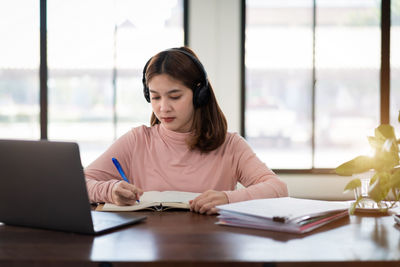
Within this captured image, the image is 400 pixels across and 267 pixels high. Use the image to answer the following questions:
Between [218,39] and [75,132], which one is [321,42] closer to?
[218,39]

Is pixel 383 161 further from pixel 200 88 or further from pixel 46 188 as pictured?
pixel 200 88

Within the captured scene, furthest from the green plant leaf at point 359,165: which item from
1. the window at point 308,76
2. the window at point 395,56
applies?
the window at point 395,56

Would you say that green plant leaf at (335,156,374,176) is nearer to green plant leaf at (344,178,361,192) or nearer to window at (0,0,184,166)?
green plant leaf at (344,178,361,192)

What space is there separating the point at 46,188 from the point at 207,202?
44 centimetres

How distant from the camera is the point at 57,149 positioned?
0.95 metres

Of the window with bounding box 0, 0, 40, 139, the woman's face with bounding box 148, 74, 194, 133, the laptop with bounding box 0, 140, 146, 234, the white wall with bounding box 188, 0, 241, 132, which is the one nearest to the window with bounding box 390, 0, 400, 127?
the white wall with bounding box 188, 0, 241, 132

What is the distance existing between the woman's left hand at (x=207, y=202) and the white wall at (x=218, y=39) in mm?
3589

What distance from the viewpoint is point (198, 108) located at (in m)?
1.77

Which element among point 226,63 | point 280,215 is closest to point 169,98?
point 280,215

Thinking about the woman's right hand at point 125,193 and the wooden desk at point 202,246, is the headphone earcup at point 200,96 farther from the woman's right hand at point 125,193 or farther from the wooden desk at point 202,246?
the wooden desk at point 202,246

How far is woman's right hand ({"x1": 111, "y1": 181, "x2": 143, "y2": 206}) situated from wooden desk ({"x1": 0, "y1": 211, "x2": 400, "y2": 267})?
20 centimetres

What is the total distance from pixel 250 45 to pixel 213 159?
3513 millimetres

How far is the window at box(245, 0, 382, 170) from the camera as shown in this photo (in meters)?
5.06

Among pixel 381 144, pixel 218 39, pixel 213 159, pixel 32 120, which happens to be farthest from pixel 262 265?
pixel 32 120
